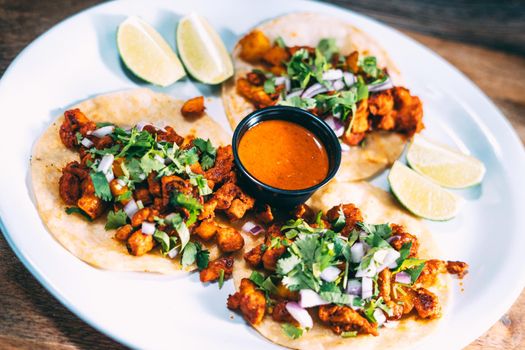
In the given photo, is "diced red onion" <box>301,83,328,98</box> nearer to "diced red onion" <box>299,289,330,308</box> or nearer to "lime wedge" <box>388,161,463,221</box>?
"lime wedge" <box>388,161,463,221</box>

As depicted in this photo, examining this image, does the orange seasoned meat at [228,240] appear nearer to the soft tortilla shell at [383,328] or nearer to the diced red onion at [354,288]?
the soft tortilla shell at [383,328]

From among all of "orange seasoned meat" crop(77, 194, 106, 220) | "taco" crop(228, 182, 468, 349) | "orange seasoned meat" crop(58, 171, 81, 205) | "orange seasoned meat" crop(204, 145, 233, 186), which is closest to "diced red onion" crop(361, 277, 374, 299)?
"taco" crop(228, 182, 468, 349)

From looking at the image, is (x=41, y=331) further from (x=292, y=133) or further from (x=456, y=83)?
(x=456, y=83)

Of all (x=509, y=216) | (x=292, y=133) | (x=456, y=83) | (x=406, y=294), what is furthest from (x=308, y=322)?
(x=456, y=83)

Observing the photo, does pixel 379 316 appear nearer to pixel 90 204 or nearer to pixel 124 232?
pixel 124 232

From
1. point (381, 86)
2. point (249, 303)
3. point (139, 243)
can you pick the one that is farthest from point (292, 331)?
point (381, 86)
